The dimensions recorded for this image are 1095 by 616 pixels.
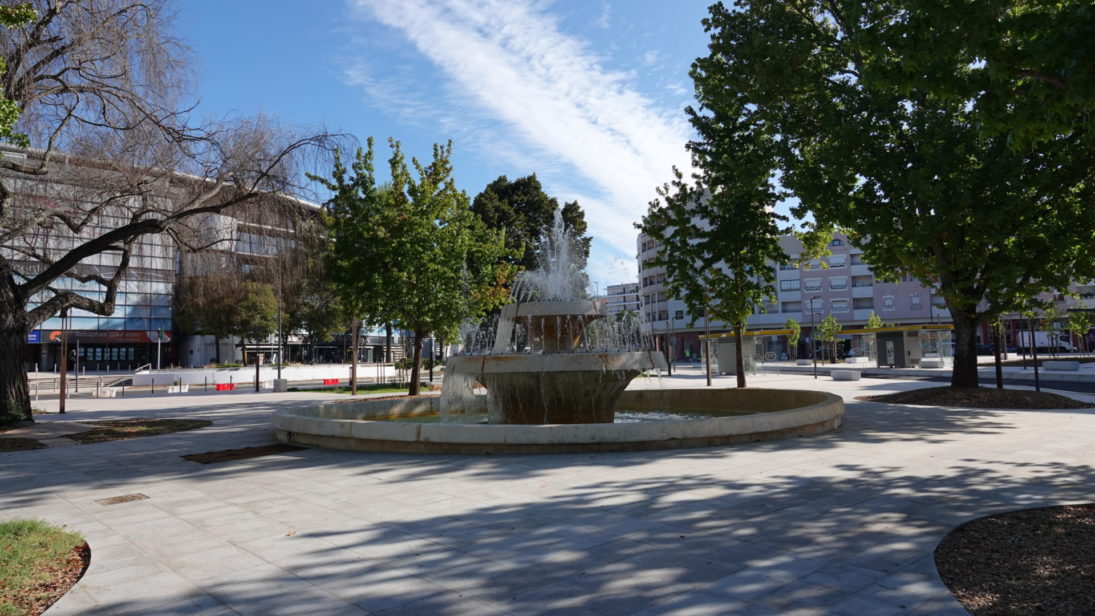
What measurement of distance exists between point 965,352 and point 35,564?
784 inches

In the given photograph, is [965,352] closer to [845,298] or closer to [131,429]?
[131,429]

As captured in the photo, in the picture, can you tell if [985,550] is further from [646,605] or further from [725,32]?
[725,32]

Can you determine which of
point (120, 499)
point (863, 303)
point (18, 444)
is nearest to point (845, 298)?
point (863, 303)

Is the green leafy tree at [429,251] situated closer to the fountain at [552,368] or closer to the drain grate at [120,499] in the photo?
the fountain at [552,368]

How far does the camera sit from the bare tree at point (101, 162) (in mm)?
12227

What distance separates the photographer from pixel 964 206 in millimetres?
14250

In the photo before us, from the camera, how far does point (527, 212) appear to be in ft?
144

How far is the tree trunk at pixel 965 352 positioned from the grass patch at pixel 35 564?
1925cm

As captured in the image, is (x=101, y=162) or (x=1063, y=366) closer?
(x=101, y=162)

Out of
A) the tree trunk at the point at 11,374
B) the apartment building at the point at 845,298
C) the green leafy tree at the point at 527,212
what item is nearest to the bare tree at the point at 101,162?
the tree trunk at the point at 11,374

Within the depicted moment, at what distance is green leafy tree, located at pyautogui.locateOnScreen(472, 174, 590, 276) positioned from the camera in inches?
1649

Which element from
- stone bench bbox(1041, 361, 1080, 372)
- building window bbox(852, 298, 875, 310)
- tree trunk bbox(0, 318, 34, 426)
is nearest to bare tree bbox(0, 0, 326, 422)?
tree trunk bbox(0, 318, 34, 426)

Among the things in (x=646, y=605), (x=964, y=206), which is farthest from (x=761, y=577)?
(x=964, y=206)

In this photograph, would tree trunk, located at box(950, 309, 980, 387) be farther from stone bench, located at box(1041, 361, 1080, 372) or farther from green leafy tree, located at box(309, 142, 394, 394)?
stone bench, located at box(1041, 361, 1080, 372)
